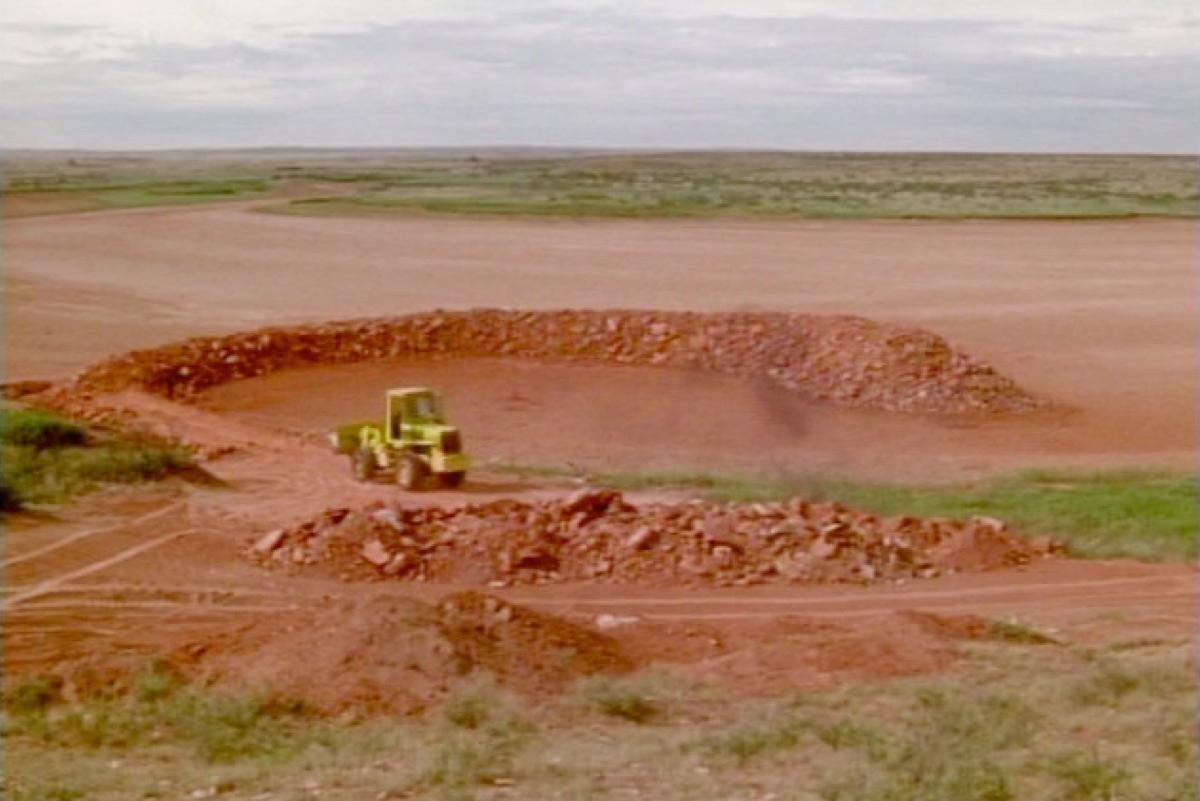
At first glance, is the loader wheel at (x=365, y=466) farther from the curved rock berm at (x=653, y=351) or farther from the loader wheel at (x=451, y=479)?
the curved rock berm at (x=653, y=351)

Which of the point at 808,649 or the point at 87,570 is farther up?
the point at 808,649

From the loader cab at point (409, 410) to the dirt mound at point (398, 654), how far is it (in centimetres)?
691

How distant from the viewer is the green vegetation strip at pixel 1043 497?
16.2 m

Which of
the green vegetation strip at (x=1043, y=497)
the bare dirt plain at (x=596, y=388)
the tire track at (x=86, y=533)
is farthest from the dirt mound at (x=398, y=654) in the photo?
the green vegetation strip at (x=1043, y=497)

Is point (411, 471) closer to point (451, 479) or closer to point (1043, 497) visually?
point (451, 479)

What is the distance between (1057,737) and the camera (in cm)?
938

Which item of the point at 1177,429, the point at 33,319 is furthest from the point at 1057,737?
the point at 33,319

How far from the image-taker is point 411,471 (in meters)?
18.2

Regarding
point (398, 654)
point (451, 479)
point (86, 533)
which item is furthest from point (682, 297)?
point (398, 654)

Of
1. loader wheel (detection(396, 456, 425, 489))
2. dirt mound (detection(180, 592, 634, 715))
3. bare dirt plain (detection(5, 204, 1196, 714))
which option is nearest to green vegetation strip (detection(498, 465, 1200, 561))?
bare dirt plain (detection(5, 204, 1196, 714))

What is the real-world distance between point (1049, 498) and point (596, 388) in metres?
8.86

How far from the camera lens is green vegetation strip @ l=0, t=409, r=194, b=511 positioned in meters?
16.6

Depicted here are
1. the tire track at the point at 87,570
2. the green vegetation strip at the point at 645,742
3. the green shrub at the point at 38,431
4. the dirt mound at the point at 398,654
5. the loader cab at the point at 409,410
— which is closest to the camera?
the green vegetation strip at the point at 645,742

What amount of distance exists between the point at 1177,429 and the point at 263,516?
42.2 feet
